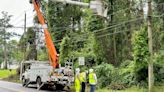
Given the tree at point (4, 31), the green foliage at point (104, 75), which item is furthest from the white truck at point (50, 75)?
the tree at point (4, 31)

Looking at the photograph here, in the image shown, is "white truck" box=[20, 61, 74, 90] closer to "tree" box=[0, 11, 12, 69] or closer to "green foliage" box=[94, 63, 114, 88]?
"green foliage" box=[94, 63, 114, 88]

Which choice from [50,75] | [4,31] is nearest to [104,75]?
[50,75]

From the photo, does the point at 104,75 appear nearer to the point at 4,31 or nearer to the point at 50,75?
the point at 50,75

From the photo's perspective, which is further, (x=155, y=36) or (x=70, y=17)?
(x=70, y=17)

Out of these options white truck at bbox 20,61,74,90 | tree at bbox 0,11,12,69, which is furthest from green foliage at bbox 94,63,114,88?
tree at bbox 0,11,12,69

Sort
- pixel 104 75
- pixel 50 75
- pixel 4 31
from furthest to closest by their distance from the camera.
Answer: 1. pixel 4 31
2. pixel 104 75
3. pixel 50 75

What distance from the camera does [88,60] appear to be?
1399 inches

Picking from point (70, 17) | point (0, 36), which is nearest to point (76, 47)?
point (70, 17)

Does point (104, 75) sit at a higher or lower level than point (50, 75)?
lower

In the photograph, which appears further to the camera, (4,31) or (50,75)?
(4,31)

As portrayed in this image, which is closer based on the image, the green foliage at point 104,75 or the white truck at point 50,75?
the white truck at point 50,75

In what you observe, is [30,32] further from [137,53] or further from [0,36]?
[0,36]

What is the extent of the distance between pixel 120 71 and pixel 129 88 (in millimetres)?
3824

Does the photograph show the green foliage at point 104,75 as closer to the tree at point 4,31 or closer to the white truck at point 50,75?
the white truck at point 50,75
